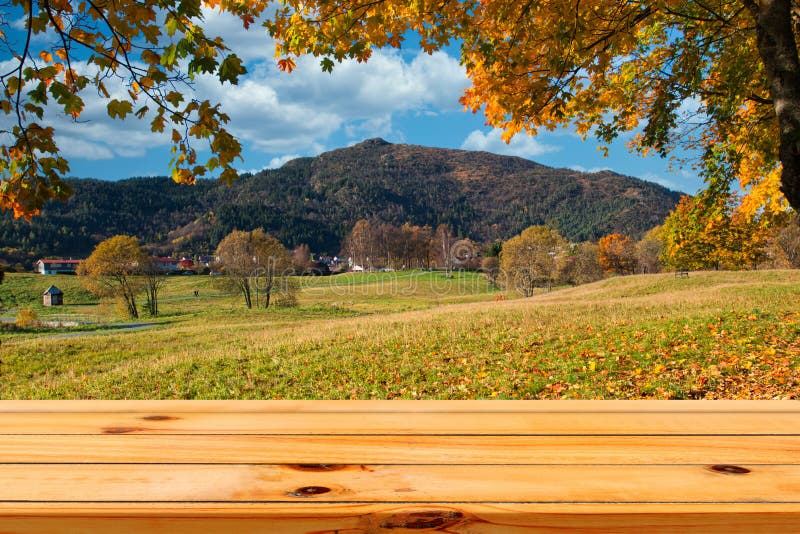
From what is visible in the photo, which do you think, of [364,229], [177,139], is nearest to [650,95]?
[177,139]

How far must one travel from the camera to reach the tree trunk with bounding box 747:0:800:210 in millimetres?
5430

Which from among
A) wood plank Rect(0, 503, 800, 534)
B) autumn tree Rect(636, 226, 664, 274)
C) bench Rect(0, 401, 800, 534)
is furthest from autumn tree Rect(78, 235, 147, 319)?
autumn tree Rect(636, 226, 664, 274)

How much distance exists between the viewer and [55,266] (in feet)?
195

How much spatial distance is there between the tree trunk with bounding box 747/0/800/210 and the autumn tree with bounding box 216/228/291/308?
129ft

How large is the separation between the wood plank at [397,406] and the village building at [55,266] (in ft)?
209

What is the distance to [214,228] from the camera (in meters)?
106

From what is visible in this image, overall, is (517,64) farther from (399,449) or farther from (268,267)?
(268,267)

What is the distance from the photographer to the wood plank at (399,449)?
5.35 feet

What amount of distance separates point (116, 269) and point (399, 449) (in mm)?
42008

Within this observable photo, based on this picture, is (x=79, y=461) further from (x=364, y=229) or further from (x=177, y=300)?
(x=364, y=229)

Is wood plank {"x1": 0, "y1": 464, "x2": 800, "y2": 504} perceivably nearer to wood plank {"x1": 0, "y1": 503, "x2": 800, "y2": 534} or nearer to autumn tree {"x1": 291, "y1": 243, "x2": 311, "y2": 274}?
wood plank {"x1": 0, "y1": 503, "x2": 800, "y2": 534}

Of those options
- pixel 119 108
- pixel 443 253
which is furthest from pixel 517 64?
pixel 443 253

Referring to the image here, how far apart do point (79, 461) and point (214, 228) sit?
367 feet

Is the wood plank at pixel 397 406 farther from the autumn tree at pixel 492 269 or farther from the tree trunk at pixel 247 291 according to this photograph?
the autumn tree at pixel 492 269
